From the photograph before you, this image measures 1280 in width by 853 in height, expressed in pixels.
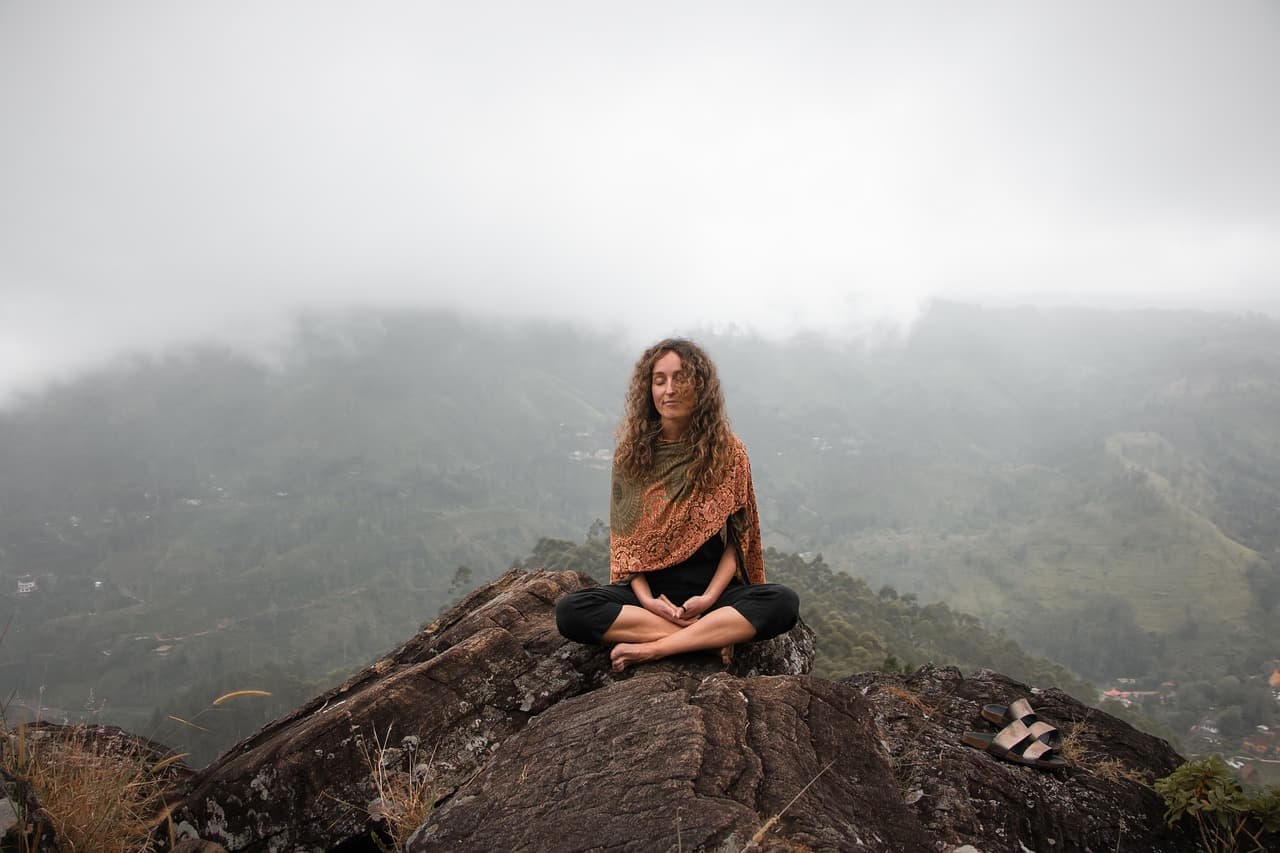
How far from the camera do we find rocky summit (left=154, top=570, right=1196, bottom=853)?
11.9 ft

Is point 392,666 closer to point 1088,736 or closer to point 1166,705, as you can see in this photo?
point 1088,736

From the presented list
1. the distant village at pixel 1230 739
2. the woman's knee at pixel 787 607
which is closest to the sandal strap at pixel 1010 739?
the woman's knee at pixel 787 607

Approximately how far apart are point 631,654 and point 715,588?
3.05 feet

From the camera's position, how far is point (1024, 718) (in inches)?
217

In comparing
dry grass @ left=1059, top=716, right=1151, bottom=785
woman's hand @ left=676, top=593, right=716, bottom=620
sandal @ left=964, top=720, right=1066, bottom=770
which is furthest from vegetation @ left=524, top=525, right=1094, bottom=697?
woman's hand @ left=676, top=593, right=716, bottom=620

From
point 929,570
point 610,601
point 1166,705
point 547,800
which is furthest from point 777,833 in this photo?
point 929,570

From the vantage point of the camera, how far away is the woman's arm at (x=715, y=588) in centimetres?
569

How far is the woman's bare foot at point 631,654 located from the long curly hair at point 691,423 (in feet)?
4.81

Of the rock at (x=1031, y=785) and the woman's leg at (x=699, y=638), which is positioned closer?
the rock at (x=1031, y=785)

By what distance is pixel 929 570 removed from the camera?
594 feet

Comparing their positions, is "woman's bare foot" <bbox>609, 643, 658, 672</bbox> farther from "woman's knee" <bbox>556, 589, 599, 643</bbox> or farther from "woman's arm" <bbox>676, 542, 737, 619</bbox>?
"woman's arm" <bbox>676, 542, 737, 619</bbox>

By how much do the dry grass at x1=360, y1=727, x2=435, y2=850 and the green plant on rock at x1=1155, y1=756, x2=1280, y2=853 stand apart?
16.1 ft

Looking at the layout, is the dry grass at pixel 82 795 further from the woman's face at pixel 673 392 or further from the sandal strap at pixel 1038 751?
the sandal strap at pixel 1038 751

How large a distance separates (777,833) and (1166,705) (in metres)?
118
